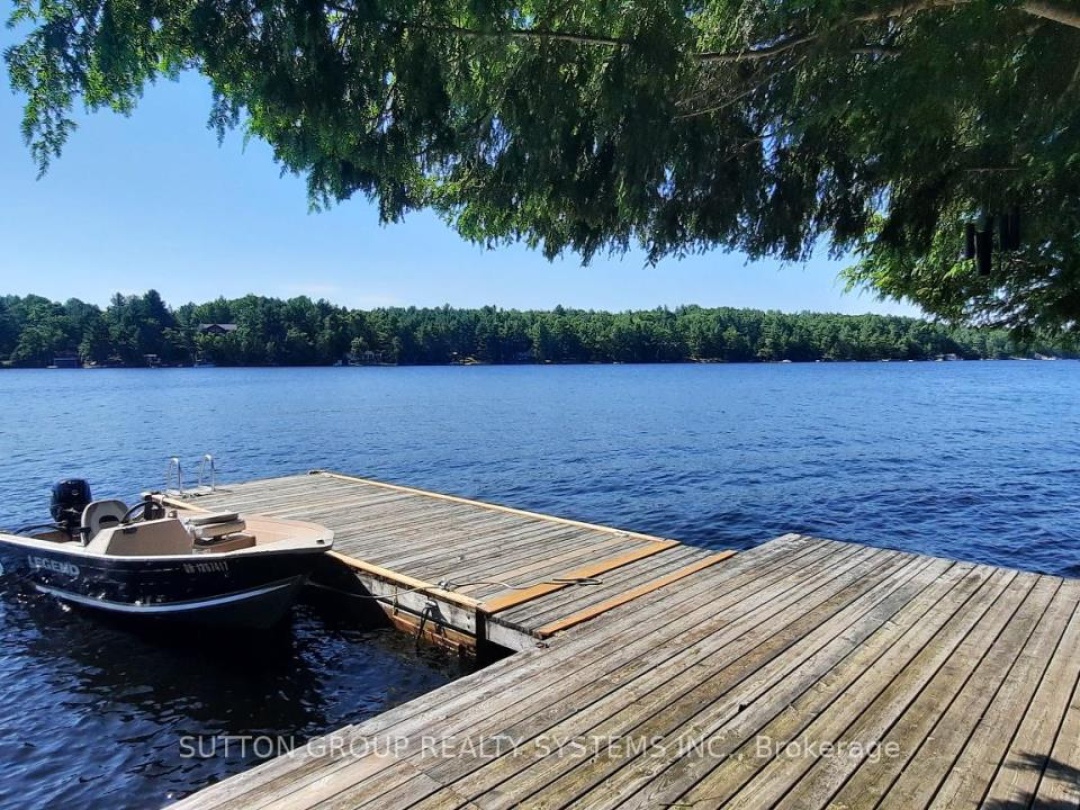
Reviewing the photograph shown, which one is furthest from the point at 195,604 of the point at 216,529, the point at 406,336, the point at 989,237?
the point at 406,336

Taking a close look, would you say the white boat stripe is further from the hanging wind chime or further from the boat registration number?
the hanging wind chime

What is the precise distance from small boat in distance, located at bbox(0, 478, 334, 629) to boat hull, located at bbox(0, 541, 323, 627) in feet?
0.04

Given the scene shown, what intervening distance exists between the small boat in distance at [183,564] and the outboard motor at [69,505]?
567mm

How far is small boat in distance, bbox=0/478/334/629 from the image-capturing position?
300 inches

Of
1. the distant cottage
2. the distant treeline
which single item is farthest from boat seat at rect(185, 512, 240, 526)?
the distant cottage

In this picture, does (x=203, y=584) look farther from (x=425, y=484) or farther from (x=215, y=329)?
(x=215, y=329)

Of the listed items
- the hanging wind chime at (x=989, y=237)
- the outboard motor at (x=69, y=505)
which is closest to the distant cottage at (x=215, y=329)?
the outboard motor at (x=69, y=505)

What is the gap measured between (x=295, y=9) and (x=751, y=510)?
14.4m

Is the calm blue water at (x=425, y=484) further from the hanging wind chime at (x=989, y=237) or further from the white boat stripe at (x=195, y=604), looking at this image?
the hanging wind chime at (x=989, y=237)

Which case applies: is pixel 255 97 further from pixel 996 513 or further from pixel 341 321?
pixel 341 321

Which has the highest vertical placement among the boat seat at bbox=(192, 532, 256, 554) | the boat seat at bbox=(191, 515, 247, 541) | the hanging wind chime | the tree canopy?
the tree canopy

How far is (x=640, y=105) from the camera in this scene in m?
3.49

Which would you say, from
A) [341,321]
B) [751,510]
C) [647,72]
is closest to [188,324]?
[341,321]

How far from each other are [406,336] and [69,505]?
367ft
